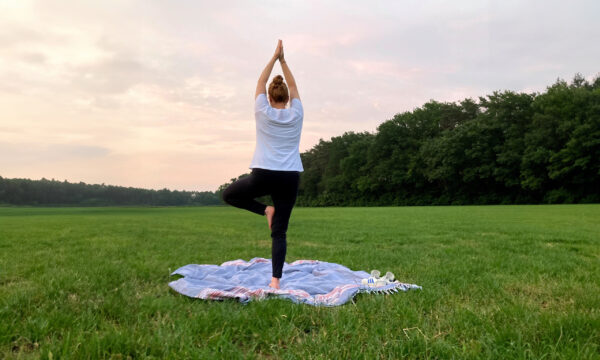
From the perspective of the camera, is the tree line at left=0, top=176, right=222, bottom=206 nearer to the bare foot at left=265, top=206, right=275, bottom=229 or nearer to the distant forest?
the distant forest

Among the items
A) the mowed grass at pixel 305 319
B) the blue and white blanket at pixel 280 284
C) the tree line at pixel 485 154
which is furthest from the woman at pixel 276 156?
the tree line at pixel 485 154

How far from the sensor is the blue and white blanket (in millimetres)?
3252

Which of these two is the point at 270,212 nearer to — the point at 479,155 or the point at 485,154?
the point at 479,155

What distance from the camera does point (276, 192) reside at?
152 inches

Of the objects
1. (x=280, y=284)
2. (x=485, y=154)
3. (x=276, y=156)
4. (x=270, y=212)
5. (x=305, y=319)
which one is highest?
(x=485, y=154)

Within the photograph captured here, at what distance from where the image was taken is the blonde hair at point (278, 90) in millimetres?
3941

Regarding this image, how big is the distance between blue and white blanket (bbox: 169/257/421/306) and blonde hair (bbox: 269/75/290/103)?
81.9 inches

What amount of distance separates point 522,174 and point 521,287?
43.2 metres

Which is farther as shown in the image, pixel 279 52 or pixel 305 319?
pixel 279 52

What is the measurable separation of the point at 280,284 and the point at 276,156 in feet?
4.97

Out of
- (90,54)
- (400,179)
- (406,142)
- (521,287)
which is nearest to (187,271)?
(521,287)

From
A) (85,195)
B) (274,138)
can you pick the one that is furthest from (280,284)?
(85,195)

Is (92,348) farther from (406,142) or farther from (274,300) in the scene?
(406,142)

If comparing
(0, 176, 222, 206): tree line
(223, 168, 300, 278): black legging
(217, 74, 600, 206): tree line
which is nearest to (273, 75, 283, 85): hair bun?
(223, 168, 300, 278): black legging
